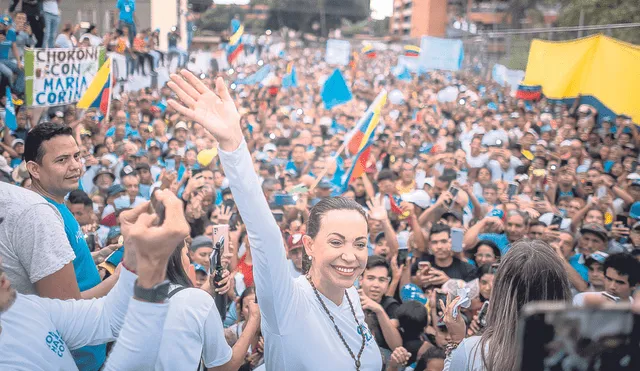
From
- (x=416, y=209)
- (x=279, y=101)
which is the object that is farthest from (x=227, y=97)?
(x=279, y=101)

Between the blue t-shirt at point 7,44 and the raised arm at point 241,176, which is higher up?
the blue t-shirt at point 7,44

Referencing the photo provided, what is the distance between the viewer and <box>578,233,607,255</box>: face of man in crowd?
17.8 ft

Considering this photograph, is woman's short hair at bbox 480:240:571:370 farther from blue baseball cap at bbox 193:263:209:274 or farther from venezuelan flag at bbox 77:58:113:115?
venezuelan flag at bbox 77:58:113:115

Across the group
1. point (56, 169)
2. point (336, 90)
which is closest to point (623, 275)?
point (56, 169)

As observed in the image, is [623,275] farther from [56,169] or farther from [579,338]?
[56,169]

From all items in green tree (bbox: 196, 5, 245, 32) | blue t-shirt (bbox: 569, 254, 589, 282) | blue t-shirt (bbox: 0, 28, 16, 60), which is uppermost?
green tree (bbox: 196, 5, 245, 32)

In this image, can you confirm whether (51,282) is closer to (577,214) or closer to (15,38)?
(577,214)

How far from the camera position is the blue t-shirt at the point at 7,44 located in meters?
9.35

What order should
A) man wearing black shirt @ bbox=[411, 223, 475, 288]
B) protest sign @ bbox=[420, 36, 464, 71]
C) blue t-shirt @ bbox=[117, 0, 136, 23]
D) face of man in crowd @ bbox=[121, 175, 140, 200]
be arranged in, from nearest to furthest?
1. man wearing black shirt @ bbox=[411, 223, 475, 288]
2. face of man in crowd @ bbox=[121, 175, 140, 200]
3. blue t-shirt @ bbox=[117, 0, 136, 23]
4. protest sign @ bbox=[420, 36, 464, 71]

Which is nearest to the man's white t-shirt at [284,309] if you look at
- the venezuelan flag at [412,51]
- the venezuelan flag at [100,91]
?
the venezuelan flag at [100,91]

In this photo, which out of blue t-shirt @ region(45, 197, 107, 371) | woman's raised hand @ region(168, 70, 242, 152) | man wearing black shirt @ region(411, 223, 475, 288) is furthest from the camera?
man wearing black shirt @ region(411, 223, 475, 288)

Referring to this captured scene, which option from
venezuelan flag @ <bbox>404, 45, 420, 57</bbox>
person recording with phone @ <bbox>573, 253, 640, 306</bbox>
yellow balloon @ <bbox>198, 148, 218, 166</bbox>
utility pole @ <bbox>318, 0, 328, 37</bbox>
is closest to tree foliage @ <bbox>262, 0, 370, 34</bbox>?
utility pole @ <bbox>318, 0, 328, 37</bbox>

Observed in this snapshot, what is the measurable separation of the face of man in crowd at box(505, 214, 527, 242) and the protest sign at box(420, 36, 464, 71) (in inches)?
594

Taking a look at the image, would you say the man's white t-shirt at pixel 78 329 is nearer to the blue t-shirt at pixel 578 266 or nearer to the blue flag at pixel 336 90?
the blue t-shirt at pixel 578 266
